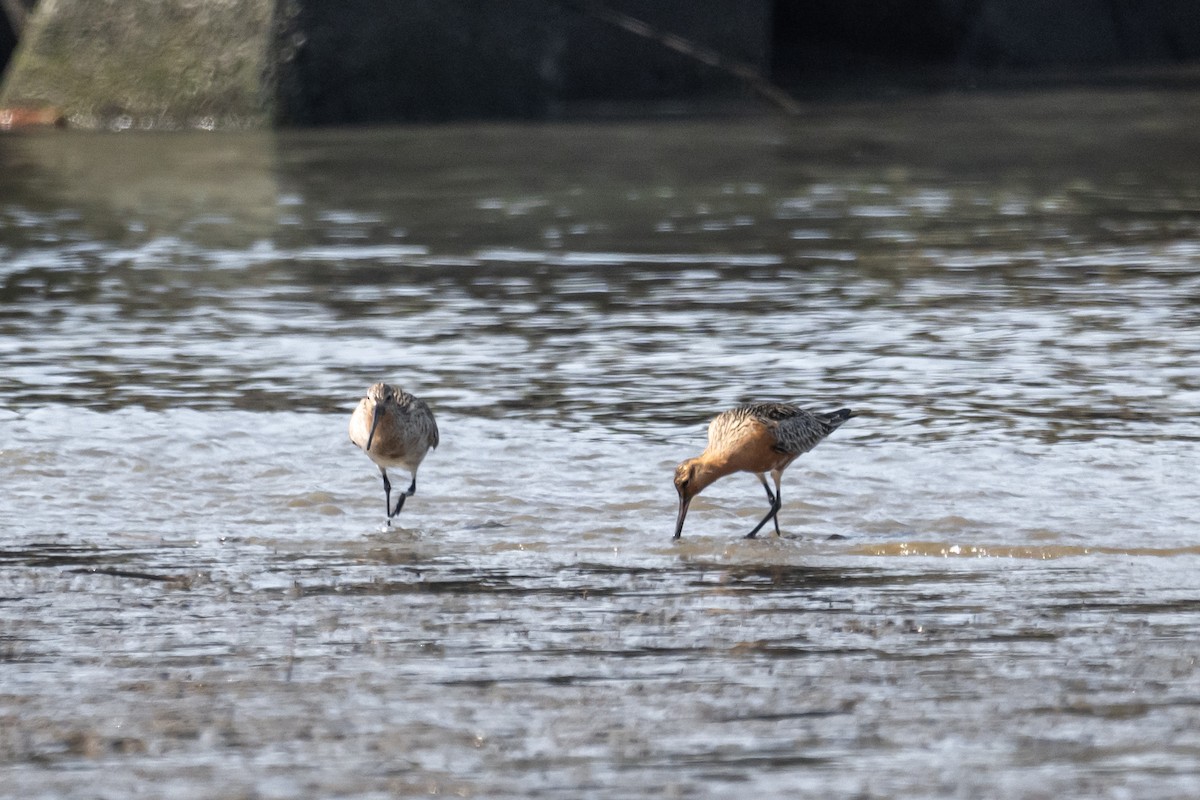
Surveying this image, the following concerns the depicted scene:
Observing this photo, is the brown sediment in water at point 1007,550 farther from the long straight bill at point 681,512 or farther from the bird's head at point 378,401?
the bird's head at point 378,401

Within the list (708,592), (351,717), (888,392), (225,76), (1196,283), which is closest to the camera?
(351,717)

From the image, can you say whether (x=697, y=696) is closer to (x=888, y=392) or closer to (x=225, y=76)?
(x=888, y=392)

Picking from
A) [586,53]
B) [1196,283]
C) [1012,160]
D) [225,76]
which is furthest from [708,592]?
[586,53]

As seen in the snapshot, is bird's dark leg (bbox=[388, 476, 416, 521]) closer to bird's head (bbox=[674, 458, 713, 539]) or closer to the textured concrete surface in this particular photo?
bird's head (bbox=[674, 458, 713, 539])

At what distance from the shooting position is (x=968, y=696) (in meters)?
4.57

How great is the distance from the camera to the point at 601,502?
23.0 feet

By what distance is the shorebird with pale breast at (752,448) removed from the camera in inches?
256

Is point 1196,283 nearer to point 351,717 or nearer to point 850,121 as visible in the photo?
point 351,717

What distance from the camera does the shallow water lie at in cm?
434

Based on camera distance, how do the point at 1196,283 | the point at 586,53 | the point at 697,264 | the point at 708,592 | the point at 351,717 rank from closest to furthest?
the point at 351,717 → the point at 708,592 → the point at 1196,283 → the point at 697,264 → the point at 586,53

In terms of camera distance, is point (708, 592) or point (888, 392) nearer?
point (708, 592)

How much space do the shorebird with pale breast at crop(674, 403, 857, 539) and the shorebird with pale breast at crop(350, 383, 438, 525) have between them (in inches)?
37.7

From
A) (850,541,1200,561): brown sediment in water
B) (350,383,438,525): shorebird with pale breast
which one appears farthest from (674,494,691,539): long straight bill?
(350,383,438,525): shorebird with pale breast

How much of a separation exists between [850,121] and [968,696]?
1777cm
